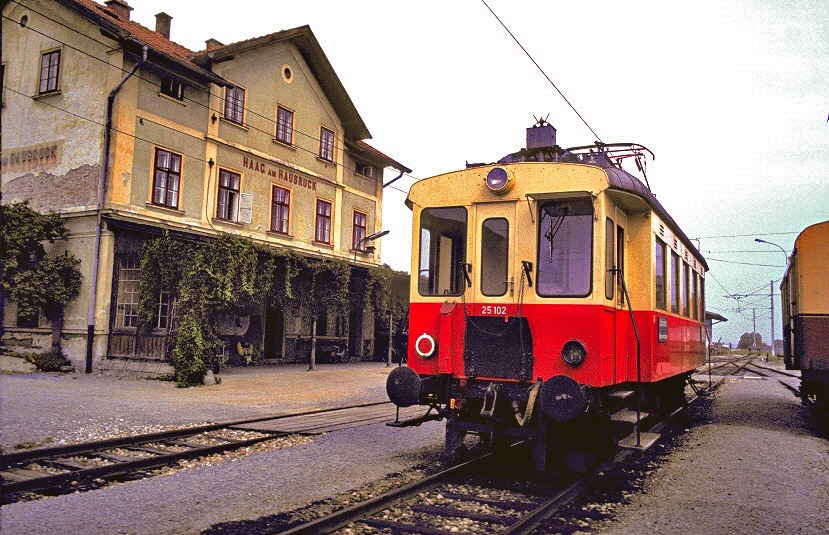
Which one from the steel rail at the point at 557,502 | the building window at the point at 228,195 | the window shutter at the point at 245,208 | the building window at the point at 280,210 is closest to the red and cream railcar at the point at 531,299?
the steel rail at the point at 557,502

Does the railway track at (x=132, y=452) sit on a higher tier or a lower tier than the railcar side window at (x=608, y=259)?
lower

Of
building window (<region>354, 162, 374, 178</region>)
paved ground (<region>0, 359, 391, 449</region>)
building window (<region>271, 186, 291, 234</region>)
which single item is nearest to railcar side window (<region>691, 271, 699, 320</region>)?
paved ground (<region>0, 359, 391, 449</region>)

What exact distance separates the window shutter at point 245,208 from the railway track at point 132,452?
10515 millimetres

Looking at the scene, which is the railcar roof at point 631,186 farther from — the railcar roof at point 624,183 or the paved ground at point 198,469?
the paved ground at point 198,469

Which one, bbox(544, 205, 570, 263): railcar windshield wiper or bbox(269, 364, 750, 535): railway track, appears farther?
bbox(544, 205, 570, 263): railcar windshield wiper

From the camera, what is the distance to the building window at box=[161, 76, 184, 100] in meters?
17.6

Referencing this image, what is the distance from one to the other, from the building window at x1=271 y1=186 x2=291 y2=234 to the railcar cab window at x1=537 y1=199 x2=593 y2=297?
15.5m

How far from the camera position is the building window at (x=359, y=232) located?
24.8 m

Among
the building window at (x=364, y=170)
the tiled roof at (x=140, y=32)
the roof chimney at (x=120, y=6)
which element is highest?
the roof chimney at (x=120, y=6)

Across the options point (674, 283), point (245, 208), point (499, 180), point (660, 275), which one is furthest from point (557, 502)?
point (245, 208)

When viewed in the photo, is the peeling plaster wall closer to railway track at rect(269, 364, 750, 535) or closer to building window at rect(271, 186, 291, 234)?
building window at rect(271, 186, 291, 234)

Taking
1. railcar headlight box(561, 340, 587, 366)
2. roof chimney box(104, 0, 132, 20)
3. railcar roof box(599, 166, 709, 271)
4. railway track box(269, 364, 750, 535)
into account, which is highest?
roof chimney box(104, 0, 132, 20)

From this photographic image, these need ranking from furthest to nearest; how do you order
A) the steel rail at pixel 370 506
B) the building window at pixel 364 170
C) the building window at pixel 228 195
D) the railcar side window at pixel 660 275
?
1. the building window at pixel 364 170
2. the building window at pixel 228 195
3. the railcar side window at pixel 660 275
4. the steel rail at pixel 370 506

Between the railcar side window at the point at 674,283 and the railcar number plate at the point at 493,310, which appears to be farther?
the railcar side window at the point at 674,283
